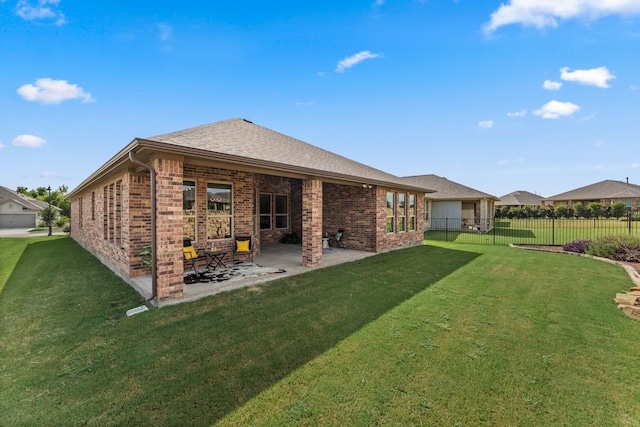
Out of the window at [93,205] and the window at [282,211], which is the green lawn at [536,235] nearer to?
the window at [282,211]

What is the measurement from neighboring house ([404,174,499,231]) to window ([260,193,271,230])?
13449 millimetres

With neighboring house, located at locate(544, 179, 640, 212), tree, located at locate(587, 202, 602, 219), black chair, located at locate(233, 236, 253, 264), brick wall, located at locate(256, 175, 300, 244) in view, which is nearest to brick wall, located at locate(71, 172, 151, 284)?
black chair, located at locate(233, 236, 253, 264)

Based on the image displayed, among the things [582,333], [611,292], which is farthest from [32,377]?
[611,292]

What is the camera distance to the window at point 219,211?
816cm

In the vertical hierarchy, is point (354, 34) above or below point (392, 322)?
above

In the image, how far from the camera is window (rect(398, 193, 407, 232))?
12.5 m

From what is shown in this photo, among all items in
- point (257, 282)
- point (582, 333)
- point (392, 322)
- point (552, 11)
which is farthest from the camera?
point (552, 11)

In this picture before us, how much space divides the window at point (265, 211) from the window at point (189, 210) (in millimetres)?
5188

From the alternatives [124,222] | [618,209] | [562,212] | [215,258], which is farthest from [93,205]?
[618,209]

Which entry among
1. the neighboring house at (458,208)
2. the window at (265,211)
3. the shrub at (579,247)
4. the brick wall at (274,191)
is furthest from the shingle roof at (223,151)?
the neighboring house at (458,208)

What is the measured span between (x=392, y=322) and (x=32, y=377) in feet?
15.2

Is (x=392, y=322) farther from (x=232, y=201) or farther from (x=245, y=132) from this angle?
(x=245, y=132)

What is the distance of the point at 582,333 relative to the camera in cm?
419

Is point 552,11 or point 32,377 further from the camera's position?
point 552,11
